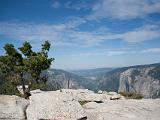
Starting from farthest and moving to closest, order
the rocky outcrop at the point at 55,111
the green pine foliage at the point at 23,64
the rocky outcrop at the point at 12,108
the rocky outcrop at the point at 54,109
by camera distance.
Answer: the green pine foliage at the point at 23,64 → the rocky outcrop at the point at 12,108 → the rocky outcrop at the point at 55,111 → the rocky outcrop at the point at 54,109

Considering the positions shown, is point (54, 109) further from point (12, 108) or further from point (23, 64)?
point (23, 64)

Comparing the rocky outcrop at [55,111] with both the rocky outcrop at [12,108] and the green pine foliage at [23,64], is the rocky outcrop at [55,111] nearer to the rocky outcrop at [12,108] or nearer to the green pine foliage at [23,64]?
the rocky outcrop at [12,108]

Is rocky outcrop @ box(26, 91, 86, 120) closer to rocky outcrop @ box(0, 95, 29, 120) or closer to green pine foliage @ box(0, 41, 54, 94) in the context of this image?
rocky outcrop @ box(0, 95, 29, 120)

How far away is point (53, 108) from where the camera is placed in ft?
51.0

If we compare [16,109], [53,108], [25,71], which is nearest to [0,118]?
[16,109]

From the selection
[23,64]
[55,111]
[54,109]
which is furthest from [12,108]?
[23,64]

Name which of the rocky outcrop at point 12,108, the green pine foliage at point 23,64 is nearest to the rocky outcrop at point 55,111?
the rocky outcrop at point 12,108

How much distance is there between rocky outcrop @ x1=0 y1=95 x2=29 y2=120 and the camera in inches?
611

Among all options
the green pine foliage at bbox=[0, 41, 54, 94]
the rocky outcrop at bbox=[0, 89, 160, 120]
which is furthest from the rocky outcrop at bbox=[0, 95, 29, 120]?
the green pine foliage at bbox=[0, 41, 54, 94]

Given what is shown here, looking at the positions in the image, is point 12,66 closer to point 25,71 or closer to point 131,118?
point 25,71

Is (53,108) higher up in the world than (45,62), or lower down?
lower down

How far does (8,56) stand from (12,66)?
259cm

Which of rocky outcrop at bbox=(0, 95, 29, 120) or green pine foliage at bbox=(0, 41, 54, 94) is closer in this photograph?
rocky outcrop at bbox=(0, 95, 29, 120)

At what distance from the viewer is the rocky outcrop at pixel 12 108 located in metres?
15.5
